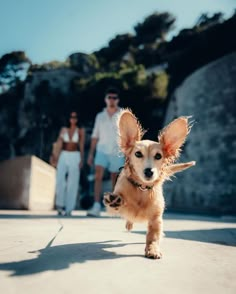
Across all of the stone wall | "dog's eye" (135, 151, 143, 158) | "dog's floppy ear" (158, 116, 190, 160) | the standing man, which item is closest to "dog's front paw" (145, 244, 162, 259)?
"dog's eye" (135, 151, 143, 158)

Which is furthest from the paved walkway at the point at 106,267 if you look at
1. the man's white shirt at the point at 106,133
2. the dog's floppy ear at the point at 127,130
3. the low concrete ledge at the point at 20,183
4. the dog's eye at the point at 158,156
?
the low concrete ledge at the point at 20,183

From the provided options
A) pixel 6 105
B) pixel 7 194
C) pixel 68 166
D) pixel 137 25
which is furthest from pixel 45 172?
pixel 137 25

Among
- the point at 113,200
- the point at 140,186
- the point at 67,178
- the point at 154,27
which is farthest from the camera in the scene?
the point at 154,27

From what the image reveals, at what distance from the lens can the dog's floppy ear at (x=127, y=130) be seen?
357 cm

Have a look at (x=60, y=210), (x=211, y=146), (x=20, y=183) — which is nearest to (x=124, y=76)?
(x=211, y=146)

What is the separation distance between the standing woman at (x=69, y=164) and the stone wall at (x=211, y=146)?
30.5ft

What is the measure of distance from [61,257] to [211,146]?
54.6 ft

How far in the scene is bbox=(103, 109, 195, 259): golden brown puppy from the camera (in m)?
3.20

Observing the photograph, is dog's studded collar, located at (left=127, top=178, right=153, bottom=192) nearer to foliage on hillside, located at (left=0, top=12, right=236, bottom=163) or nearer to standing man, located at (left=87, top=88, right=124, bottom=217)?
standing man, located at (left=87, top=88, right=124, bottom=217)

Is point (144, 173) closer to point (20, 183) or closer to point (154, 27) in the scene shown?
point (20, 183)

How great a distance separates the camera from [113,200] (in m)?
3.12

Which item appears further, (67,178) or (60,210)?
(67,178)

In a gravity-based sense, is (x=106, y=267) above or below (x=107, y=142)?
below

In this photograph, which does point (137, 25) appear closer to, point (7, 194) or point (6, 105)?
point (6, 105)
